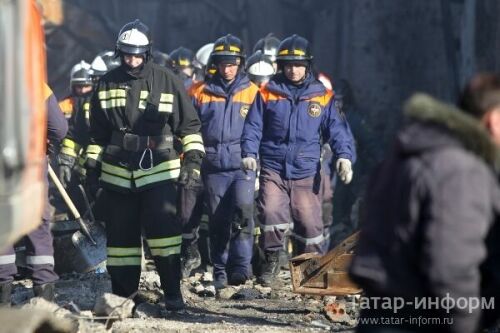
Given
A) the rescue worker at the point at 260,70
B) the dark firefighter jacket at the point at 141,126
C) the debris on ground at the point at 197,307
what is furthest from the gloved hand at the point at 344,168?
the rescue worker at the point at 260,70

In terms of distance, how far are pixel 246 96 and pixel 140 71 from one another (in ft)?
7.84

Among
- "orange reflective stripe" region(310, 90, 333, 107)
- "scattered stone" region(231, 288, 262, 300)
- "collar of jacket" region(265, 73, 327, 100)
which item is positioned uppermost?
"collar of jacket" region(265, 73, 327, 100)

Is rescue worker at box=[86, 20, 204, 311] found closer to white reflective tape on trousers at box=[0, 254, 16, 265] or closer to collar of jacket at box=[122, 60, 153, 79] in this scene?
collar of jacket at box=[122, 60, 153, 79]

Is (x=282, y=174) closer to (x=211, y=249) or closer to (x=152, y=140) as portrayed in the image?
(x=211, y=249)

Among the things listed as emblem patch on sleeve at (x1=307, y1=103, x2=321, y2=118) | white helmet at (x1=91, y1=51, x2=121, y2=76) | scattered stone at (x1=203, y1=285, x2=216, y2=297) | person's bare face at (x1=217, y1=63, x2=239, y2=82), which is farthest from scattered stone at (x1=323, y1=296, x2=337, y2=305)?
white helmet at (x1=91, y1=51, x2=121, y2=76)

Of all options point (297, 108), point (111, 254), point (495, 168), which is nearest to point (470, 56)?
point (297, 108)

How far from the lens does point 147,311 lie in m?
8.56

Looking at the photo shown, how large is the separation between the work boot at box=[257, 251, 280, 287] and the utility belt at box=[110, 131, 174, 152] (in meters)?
2.09

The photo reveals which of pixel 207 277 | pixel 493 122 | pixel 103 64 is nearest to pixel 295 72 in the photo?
pixel 207 277

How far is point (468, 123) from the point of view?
14.1ft

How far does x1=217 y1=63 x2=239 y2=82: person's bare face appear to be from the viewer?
1103 centimetres

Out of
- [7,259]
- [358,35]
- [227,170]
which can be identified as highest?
[358,35]

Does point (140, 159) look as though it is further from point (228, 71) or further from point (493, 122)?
point (493, 122)

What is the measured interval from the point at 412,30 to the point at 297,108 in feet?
21.4
